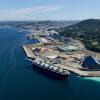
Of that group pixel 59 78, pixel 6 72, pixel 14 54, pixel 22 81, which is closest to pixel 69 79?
pixel 59 78

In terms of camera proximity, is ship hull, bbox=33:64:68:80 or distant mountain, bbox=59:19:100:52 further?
distant mountain, bbox=59:19:100:52

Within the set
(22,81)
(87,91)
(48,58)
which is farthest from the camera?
(48,58)

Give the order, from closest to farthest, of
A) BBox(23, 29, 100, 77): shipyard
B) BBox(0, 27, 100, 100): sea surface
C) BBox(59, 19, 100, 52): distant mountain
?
BBox(0, 27, 100, 100): sea surface → BBox(23, 29, 100, 77): shipyard → BBox(59, 19, 100, 52): distant mountain

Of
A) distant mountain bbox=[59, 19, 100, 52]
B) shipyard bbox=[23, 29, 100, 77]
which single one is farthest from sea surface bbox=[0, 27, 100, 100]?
distant mountain bbox=[59, 19, 100, 52]

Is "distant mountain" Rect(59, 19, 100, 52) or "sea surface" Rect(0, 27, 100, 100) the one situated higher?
"sea surface" Rect(0, 27, 100, 100)

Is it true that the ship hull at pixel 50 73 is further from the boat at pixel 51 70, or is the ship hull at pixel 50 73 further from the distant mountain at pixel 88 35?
the distant mountain at pixel 88 35

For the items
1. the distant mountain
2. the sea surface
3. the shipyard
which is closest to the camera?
the sea surface

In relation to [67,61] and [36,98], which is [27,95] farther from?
[67,61]

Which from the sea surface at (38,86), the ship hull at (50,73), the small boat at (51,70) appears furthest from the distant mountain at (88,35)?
the sea surface at (38,86)

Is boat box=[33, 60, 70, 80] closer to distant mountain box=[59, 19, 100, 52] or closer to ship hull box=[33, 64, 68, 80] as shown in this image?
ship hull box=[33, 64, 68, 80]
